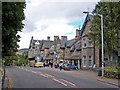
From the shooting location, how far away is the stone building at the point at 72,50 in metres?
33.7

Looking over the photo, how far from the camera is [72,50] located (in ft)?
160

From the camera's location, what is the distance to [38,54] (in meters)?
75.3

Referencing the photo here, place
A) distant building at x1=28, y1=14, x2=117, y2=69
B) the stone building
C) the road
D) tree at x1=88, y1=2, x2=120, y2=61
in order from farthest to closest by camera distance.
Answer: the stone building, distant building at x1=28, y1=14, x2=117, y2=69, tree at x1=88, y1=2, x2=120, y2=61, the road

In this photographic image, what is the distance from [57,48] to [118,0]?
37.0 m

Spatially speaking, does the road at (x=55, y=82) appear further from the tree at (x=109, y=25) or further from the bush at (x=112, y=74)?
the tree at (x=109, y=25)

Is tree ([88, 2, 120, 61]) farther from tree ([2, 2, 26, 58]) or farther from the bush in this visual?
tree ([2, 2, 26, 58])

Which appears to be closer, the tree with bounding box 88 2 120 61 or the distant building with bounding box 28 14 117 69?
the tree with bounding box 88 2 120 61

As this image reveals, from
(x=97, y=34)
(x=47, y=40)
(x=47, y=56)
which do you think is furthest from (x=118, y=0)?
(x=47, y=40)

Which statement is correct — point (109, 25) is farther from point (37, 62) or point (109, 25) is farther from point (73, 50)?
point (37, 62)

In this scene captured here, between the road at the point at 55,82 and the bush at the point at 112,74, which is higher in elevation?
the bush at the point at 112,74

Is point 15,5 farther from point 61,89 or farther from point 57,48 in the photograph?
point 57,48

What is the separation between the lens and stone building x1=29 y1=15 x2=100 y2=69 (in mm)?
33719

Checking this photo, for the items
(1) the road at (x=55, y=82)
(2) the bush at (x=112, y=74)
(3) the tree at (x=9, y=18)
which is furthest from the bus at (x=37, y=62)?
(3) the tree at (x=9, y=18)

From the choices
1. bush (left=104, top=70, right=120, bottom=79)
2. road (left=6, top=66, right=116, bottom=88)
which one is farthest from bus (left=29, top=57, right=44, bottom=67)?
bush (left=104, top=70, right=120, bottom=79)
